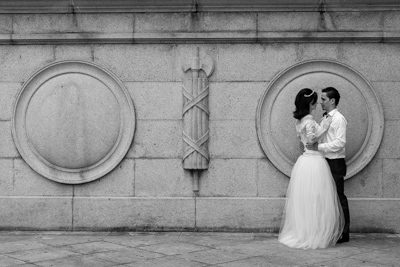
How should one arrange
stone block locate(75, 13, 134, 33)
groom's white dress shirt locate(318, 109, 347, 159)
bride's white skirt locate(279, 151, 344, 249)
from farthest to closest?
Answer: stone block locate(75, 13, 134, 33), groom's white dress shirt locate(318, 109, 347, 159), bride's white skirt locate(279, 151, 344, 249)

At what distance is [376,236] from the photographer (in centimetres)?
1005

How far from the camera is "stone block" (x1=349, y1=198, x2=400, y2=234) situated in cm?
1021

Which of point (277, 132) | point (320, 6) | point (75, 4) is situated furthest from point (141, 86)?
point (320, 6)

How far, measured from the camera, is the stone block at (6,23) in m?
10.4

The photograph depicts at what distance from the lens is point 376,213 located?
1021 cm

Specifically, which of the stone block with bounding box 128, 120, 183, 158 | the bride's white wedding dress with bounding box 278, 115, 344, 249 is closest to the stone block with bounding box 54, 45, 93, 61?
the stone block with bounding box 128, 120, 183, 158

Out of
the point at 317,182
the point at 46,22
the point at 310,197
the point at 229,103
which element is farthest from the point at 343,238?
the point at 46,22

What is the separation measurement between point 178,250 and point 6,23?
4.55 m

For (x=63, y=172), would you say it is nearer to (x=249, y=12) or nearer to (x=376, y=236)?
(x=249, y=12)

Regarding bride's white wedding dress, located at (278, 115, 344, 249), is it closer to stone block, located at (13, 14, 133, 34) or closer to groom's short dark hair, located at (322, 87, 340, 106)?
groom's short dark hair, located at (322, 87, 340, 106)

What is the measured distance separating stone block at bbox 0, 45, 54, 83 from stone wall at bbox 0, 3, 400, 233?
2cm

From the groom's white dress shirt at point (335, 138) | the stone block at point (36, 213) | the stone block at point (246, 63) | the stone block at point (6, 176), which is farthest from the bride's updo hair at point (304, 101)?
the stone block at point (6, 176)

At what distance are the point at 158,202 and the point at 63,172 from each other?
1582 millimetres

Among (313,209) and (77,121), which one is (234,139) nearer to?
(313,209)
